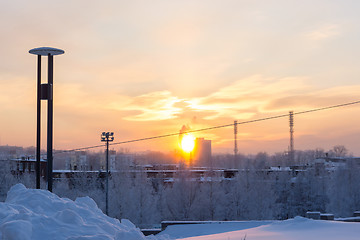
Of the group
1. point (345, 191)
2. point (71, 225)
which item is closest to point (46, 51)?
point (71, 225)

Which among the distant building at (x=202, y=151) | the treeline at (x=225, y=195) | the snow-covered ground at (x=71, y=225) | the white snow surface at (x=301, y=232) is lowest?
the treeline at (x=225, y=195)

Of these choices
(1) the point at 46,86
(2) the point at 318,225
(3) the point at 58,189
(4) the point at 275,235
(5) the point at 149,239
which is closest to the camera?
(5) the point at 149,239

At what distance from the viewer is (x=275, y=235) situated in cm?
985

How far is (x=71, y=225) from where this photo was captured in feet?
23.7

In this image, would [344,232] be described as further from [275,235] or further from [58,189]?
[58,189]

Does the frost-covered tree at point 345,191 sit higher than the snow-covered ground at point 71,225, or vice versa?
the snow-covered ground at point 71,225

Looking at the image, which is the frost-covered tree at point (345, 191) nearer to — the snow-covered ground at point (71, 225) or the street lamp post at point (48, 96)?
the snow-covered ground at point (71, 225)

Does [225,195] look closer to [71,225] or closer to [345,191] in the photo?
[345,191]

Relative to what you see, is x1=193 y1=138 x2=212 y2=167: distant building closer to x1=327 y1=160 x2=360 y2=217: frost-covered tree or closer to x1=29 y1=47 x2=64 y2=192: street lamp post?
x1=327 y1=160 x2=360 y2=217: frost-covered tree

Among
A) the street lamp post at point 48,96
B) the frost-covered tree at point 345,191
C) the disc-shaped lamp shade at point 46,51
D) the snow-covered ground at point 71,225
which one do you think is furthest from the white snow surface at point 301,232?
the frost-covered tree at point 345,191

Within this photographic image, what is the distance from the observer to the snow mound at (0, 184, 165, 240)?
661 centimetres

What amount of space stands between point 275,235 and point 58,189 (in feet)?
143

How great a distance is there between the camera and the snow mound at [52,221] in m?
6.61

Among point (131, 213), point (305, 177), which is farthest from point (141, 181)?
point (305, 177)
